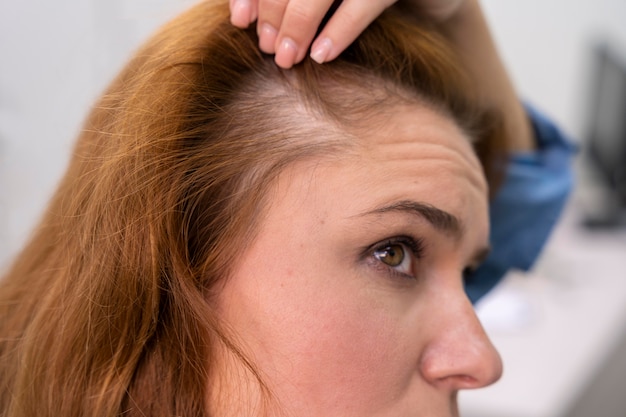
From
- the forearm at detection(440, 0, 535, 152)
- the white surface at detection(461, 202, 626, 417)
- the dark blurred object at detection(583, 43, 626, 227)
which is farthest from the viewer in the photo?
the dark blurred object at detection(583, 43, 626, 227)

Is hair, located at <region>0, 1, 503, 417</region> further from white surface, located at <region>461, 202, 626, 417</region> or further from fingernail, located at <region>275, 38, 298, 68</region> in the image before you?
white surface, located at <region>461, 202, 626, 417</region>

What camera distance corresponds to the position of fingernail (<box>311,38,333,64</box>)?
759mm

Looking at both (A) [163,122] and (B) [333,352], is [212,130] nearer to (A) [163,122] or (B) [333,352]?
(A) [163,122]

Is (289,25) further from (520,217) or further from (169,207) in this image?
(520,217)

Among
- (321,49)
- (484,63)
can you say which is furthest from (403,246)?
(484,63)

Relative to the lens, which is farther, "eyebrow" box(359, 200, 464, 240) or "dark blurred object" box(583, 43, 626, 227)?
"dark blurred object" box(583, 43, 626, 227)

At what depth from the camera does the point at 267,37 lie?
767mm

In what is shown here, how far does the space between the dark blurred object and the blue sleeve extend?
4.40ft

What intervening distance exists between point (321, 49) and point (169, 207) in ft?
0.75

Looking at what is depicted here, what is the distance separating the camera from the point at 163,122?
74 centimetres

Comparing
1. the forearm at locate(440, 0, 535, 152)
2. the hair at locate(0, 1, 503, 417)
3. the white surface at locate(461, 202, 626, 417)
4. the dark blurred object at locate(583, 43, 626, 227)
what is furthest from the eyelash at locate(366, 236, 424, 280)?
the dark blurred object at locate(583, 43, 626, 227)

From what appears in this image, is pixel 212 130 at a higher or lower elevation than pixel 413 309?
higher

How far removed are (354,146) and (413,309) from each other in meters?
0.18

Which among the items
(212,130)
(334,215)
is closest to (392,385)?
(334,215)
